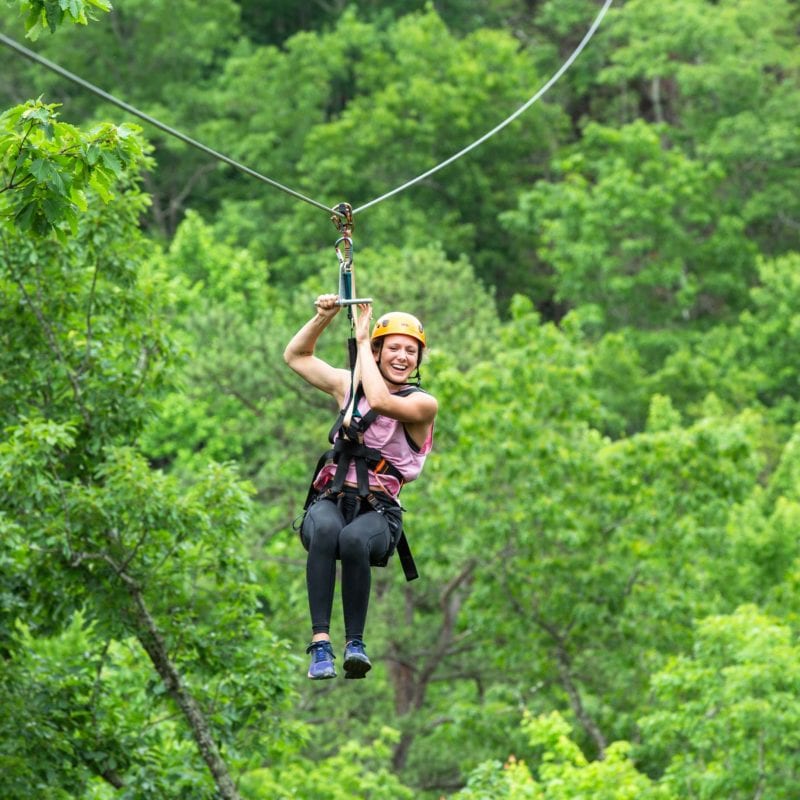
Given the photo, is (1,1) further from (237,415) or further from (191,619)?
(237,415)

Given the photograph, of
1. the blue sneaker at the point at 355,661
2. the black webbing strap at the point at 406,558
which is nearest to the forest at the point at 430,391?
the black webbing strap at the point at 406,558

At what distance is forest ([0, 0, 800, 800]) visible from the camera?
11.8 metres

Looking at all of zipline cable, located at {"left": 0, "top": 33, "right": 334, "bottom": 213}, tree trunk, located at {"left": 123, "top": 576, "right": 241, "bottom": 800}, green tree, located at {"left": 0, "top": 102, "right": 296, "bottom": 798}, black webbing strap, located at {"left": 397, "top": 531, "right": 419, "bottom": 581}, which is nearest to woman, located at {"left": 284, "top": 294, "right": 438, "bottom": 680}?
black webbing strap, located at {"left": 397, "top": 531, "right": 419, "bottom": 581}

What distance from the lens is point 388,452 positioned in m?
7.49

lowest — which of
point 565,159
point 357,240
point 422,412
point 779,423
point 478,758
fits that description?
point 422,412

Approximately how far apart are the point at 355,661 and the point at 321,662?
0.46ft

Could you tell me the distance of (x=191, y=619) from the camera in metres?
12.4

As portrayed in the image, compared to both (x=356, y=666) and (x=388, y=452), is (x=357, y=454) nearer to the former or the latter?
(x=388, y=452)

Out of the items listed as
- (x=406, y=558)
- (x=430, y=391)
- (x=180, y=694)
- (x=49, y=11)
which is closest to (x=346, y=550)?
(x=406, y=558)

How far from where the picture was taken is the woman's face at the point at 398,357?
7.43 m

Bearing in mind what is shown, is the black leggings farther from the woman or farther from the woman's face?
the woman's face

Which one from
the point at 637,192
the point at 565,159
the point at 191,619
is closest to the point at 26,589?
the point at 191,619

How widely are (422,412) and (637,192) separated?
29.9 metres

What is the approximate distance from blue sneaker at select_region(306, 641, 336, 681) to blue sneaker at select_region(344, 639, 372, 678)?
0.06 meters
